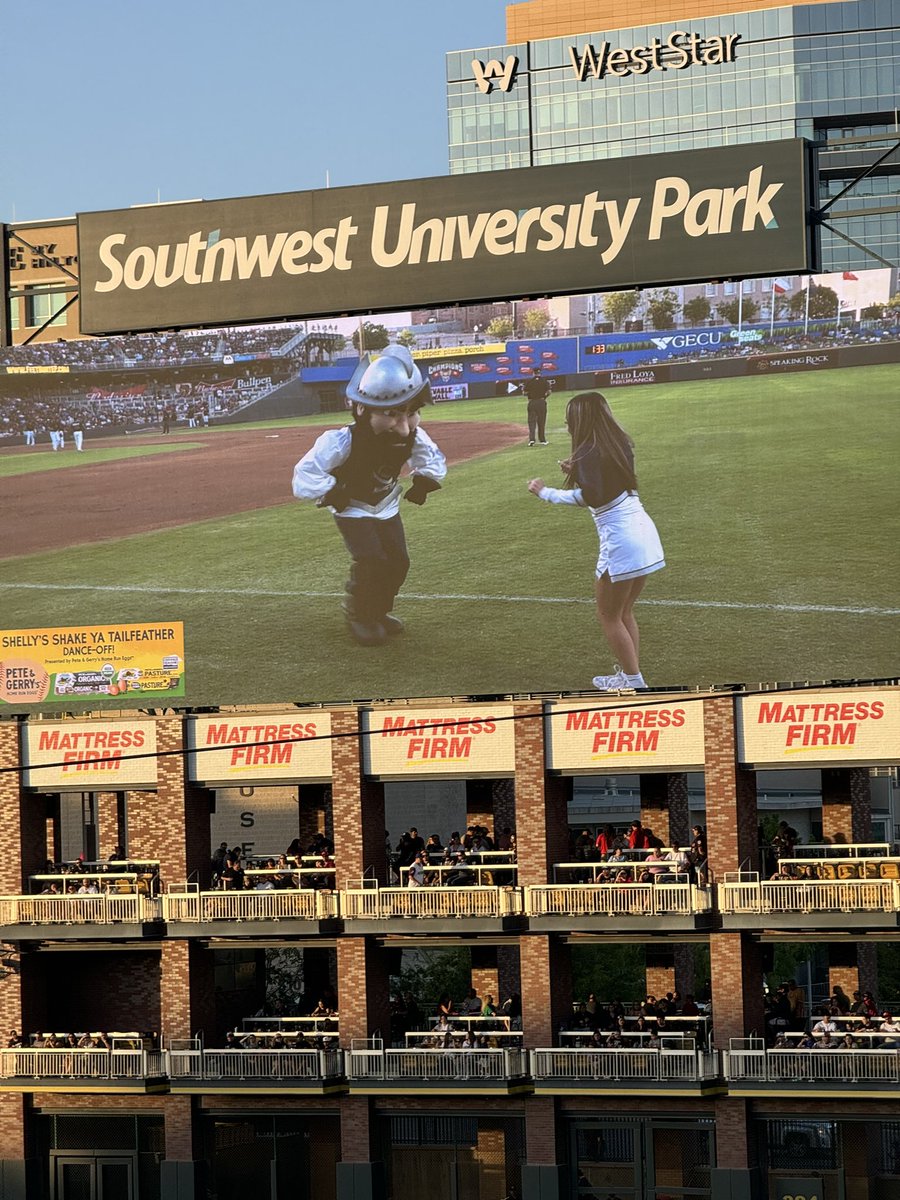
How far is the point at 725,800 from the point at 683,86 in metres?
129

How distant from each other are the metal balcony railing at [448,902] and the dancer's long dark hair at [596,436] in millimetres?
8913

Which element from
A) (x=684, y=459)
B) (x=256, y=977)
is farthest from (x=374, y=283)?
(x=256, y=977)

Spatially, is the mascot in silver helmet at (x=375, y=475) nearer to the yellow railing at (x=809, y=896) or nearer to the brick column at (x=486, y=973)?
the yellow railing at (x=809, y=896)

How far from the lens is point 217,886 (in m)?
49.0

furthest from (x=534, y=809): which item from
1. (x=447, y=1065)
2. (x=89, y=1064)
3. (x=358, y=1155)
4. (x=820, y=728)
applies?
(x=89, y=1064)

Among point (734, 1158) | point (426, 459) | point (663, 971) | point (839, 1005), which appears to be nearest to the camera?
point (734, 1158)

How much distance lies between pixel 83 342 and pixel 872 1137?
986 inches

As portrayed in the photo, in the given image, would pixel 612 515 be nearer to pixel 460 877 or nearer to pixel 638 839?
pixel 638 839

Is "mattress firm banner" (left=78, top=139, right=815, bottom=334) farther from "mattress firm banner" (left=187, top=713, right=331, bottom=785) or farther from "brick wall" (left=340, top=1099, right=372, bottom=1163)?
"brick wall" (left=340, top=1099, right=372, bottom=1163)

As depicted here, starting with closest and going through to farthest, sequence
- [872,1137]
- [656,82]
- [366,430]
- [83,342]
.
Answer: [872,1137], [366,430], [83,342], [656,82]

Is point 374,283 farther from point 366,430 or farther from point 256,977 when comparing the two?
point 256,977

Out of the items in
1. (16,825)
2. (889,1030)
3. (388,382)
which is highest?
(388,382)

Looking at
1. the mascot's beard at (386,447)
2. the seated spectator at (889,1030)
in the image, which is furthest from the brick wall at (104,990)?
the seated spectator at (889,1030)

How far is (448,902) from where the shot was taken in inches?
1818
